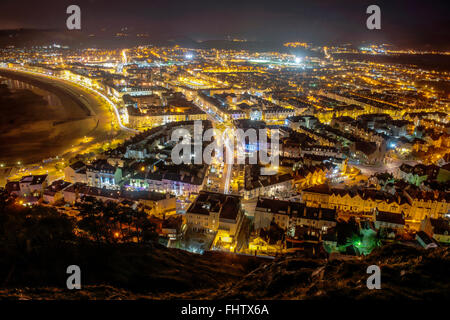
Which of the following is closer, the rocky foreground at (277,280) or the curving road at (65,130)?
the rocky foreground at (277,280)

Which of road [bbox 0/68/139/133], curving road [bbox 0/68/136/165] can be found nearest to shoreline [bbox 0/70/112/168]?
curving road [bbox 0/68/136/165]

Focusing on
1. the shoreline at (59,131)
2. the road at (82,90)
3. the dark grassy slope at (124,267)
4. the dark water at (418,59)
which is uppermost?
the dark water at (418,59)

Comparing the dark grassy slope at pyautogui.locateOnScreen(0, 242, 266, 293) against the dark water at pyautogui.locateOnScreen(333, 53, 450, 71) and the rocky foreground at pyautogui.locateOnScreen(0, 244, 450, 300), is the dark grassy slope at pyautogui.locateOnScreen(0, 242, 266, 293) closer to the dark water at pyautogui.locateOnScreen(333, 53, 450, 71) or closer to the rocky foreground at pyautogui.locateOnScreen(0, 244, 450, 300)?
the rocky foreground at pyautogui.locateOnScreen(0, 244, 450, 300)

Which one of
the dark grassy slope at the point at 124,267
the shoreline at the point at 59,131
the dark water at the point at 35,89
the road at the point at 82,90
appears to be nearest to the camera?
the dark grassy slope at the point at 124,267

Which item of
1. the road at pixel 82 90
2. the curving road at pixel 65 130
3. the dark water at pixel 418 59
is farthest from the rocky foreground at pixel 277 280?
the dark water at pixel 418 59

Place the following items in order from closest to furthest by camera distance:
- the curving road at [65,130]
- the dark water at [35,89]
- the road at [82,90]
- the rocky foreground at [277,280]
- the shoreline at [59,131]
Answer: the rocky foreground at [277,280]
the shoreline at [59,131]
the curving road at [65,130]
the road at [82,90]
the dark water at [35,89]

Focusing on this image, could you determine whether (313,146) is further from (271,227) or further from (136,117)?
(136,117)

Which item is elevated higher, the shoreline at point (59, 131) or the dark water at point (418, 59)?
the dark water at point (418, 59)

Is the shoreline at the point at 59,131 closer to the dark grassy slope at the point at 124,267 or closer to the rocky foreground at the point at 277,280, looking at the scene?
the dark grassy slope at the point at 124,267

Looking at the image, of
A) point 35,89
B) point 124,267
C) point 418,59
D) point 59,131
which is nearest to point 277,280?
point 124,267

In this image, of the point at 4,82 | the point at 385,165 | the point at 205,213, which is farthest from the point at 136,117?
the point at 4,82

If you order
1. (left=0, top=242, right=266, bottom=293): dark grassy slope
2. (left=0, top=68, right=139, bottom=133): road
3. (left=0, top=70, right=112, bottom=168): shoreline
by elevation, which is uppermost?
(left=0, top=68, right=139, bottom=133): road
